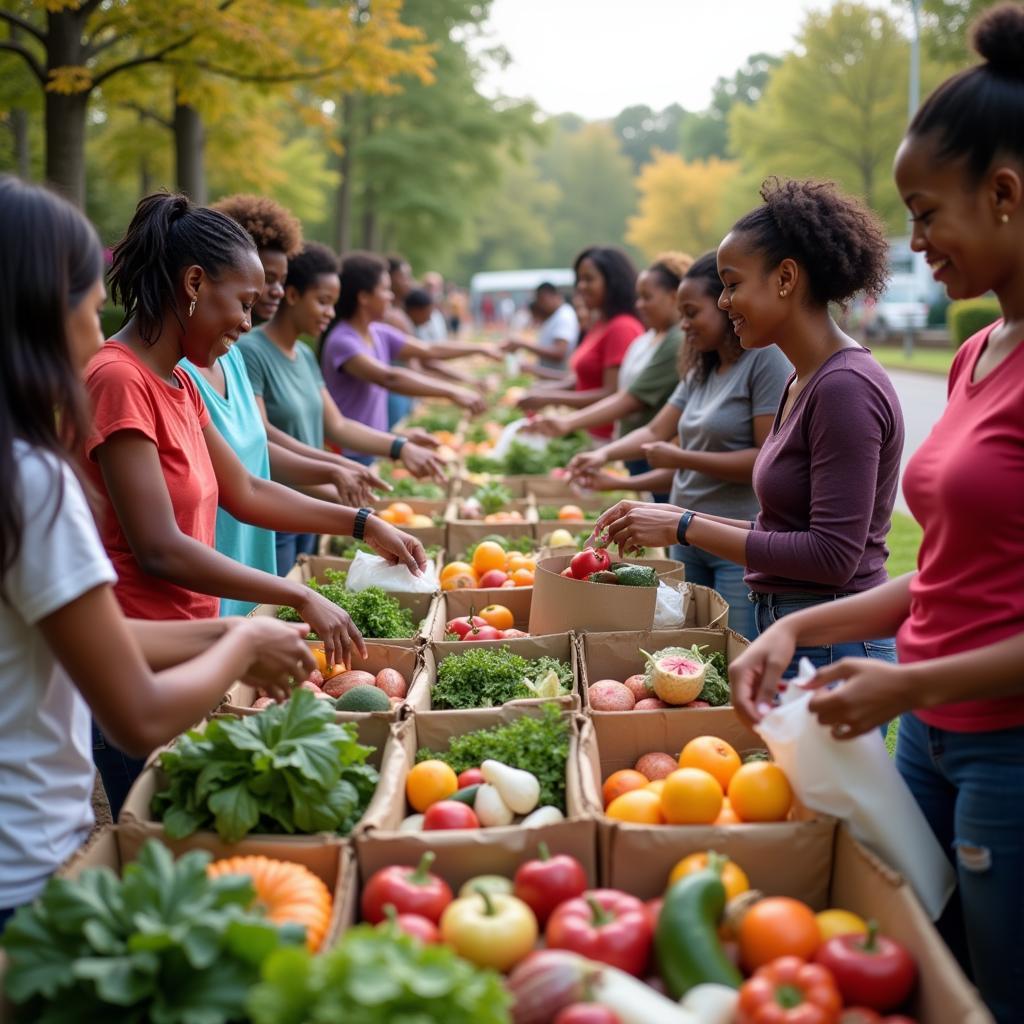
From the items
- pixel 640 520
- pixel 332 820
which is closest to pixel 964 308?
pixel 640 520

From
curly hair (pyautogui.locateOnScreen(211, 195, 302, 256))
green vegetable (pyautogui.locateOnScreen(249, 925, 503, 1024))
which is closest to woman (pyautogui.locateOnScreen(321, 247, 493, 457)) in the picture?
curly hair (pyautogui.locateOnScreen(211, 195, 302, 256))

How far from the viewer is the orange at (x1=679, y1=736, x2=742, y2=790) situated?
2760 mm

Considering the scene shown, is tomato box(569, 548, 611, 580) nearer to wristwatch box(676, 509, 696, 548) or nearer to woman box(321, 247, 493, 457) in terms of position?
wristwatch box(676, 509, 696, 548)

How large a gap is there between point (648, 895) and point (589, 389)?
6.32 m

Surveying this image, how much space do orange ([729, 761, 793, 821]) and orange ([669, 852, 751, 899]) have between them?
0.22 meters

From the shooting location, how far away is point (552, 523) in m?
5.60

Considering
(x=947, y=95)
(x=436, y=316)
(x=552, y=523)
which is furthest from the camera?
(x=436, y=316)

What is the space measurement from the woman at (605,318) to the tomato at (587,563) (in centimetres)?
388

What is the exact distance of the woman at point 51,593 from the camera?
5.97ft

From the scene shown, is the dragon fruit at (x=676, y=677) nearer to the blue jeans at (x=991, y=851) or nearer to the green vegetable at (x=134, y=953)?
the blue jeans at (x=991, y=851)

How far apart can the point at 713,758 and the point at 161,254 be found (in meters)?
2.19

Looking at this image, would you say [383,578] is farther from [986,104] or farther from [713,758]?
[986,104]

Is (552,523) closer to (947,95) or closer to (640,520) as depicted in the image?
(640,520)

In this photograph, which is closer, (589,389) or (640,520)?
(640,520)
